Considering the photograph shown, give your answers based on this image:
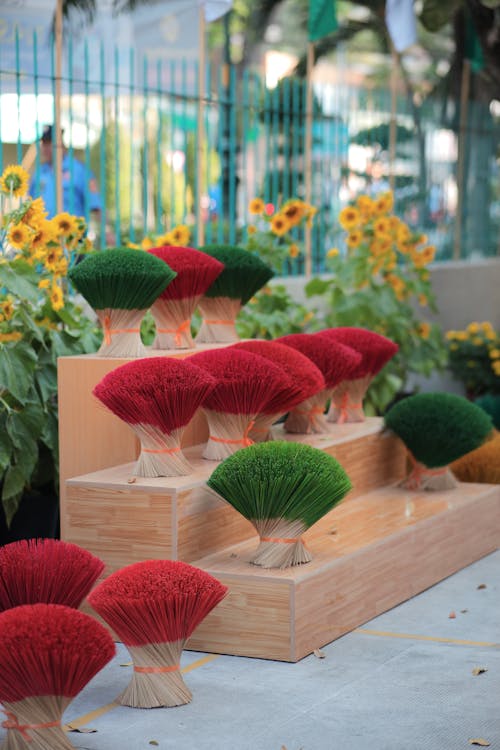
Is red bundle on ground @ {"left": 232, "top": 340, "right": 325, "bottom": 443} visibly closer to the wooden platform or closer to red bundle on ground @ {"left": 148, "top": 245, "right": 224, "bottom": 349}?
red bundle on ground @ {"left": 148, "top": 245, "right": 224, "bottom": 349}

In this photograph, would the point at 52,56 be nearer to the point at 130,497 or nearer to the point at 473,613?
the point at 130,497

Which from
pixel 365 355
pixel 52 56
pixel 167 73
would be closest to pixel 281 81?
pixel 167 73

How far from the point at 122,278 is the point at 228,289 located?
2.50 ft

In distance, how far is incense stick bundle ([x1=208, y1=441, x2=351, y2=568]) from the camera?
3.53m

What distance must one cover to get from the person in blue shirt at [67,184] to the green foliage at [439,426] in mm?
1978

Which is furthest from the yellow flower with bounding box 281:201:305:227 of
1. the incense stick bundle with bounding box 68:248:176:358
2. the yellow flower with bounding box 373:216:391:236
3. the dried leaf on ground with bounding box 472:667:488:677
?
the dried leaf on ground with bounding box 472:667:488:677

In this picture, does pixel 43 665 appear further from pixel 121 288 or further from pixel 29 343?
pixel 29 343

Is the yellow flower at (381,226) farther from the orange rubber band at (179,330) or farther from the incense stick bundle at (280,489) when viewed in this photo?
the incense stick bundle at (280,489)

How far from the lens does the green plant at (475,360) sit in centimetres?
877

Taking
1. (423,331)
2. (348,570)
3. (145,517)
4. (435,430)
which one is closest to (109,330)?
(145,517)

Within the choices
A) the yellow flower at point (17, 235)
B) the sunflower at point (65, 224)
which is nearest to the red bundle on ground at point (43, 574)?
the yellow flower at point (17, 235)

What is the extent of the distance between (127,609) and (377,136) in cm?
679

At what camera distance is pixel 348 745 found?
114 inches

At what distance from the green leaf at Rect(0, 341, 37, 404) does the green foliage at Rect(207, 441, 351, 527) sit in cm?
91
